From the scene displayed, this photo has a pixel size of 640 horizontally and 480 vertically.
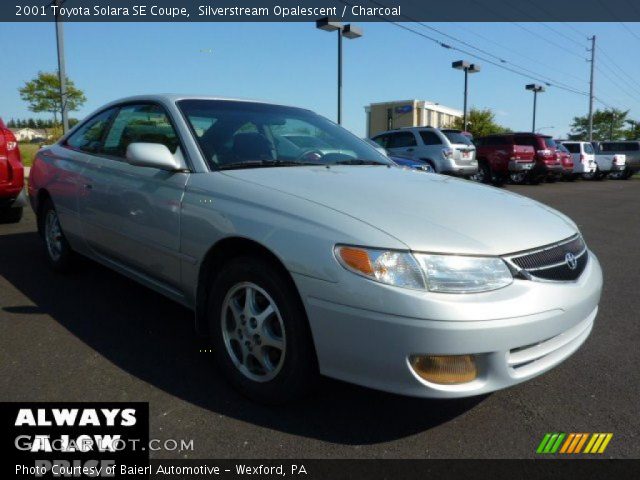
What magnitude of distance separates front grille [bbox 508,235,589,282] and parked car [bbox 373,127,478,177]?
1112 centimetres

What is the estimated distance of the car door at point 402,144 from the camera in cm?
1416

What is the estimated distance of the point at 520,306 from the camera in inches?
83.4

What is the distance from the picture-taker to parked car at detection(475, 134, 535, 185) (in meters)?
17.0

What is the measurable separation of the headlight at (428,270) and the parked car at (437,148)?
11.6 metres

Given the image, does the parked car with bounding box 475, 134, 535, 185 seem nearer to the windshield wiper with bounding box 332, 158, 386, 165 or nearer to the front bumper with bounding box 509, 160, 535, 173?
the front bumper with bounding box 509, 160, 535, 173

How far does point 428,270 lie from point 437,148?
12087mm

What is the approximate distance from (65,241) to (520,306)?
12.2 feet

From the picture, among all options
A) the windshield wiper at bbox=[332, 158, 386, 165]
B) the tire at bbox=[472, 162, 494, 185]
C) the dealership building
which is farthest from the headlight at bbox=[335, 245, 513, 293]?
the dealership building

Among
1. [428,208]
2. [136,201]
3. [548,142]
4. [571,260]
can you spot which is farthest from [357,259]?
[548,142]

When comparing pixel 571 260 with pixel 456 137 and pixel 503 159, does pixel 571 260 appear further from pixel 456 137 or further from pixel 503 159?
pixel 503 159

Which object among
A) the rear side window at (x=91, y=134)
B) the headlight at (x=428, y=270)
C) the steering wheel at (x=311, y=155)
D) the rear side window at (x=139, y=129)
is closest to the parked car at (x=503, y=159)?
the rear side window at (x=91, y=134)

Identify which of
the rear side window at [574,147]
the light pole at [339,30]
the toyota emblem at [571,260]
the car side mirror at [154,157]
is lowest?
the toyota emblem at [571,260]

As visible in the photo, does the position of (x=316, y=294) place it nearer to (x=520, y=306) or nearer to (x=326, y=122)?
(x=520, y=306)

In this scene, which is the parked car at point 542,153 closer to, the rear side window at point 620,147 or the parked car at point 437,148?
the parked car at point 437,148
